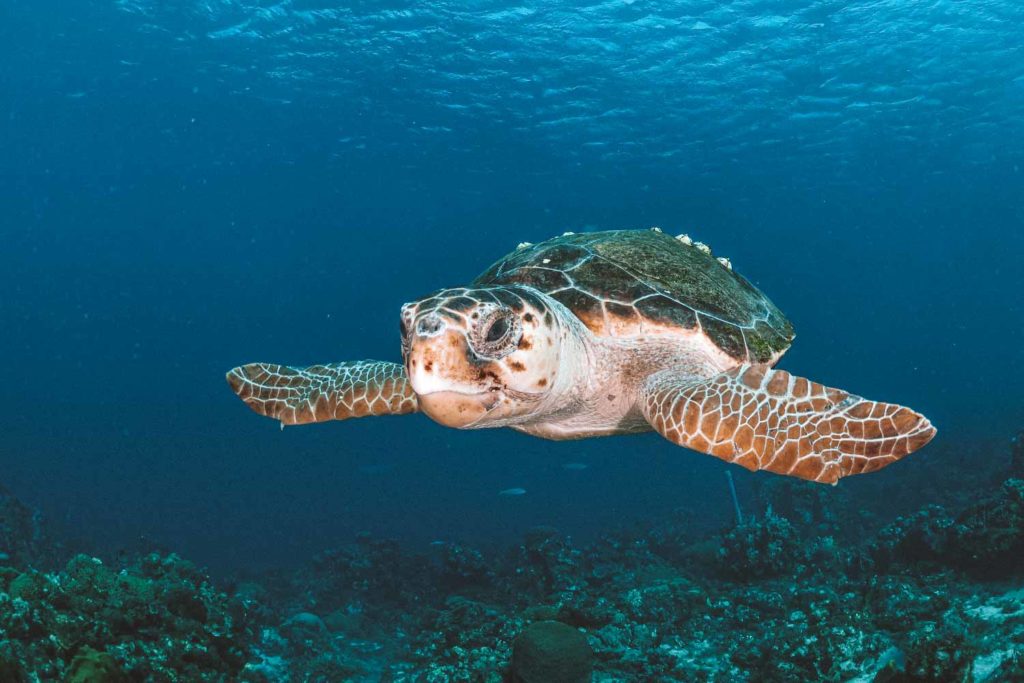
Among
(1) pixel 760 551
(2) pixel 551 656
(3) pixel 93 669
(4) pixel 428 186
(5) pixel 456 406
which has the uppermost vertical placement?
(4) pixel 428 186

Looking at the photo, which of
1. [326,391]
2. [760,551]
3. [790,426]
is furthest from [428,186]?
[790,426]

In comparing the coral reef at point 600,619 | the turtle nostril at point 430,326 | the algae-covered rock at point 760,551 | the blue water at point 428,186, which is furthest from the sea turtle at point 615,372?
the blue water at point 428,186

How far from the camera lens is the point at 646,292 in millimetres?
4281

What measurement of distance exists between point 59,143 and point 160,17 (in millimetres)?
16043

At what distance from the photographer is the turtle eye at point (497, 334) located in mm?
2699

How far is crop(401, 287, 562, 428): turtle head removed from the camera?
2551mm

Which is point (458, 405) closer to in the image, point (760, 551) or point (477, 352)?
point (477, 352)

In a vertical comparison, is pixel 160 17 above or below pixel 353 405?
above

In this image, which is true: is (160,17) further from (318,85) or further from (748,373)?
(748,373)

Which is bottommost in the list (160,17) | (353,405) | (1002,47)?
(353,405)

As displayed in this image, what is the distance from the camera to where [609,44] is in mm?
19234

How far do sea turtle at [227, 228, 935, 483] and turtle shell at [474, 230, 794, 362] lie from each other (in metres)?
0.01

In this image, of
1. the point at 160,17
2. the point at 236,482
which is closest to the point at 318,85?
the point at 160,17

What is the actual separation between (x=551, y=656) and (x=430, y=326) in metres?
3.57
